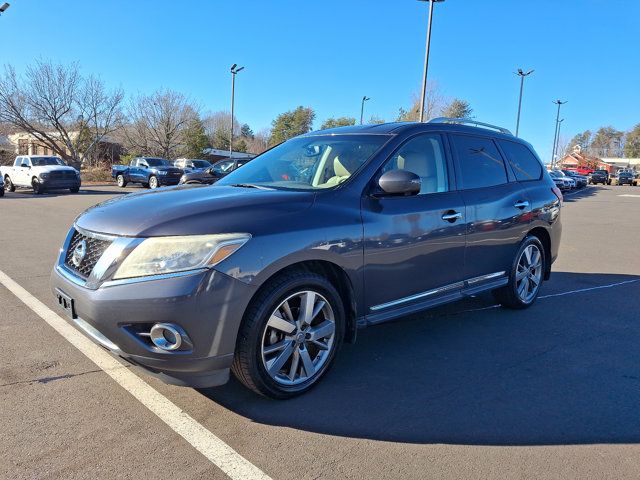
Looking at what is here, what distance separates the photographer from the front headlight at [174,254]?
2.73 m

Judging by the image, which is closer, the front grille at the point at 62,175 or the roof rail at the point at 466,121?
the roof rail at the point at 466,121

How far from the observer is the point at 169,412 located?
10.0ft

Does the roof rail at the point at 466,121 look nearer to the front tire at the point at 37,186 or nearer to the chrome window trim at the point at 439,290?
the chrome window trim at the point at 439,290

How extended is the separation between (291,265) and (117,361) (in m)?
1.72

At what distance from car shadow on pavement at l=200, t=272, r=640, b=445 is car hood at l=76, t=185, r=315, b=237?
3.88 ft

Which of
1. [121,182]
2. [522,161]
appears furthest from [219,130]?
[522,161]

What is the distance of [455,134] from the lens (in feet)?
14.7

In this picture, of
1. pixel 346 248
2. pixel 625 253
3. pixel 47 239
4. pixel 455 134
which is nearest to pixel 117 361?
pixel 346 248

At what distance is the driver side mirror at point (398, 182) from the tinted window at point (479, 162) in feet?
3.46

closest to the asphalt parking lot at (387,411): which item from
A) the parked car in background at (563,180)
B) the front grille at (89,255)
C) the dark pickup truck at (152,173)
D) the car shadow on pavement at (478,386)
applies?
the car shadow on pavement at (478,386)

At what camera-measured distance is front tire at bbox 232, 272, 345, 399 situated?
2.94 meters

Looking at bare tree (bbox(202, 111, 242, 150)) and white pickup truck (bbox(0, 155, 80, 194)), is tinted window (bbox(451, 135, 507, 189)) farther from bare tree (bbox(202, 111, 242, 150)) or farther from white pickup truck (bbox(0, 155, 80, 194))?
bare tree (bbox(202, 111, 242, 150))

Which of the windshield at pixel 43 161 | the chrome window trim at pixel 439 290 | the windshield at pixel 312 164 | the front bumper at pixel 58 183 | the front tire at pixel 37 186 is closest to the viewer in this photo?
the chrome window trim at pixel 439 290

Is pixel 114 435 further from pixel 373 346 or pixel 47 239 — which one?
pixel 47 239
